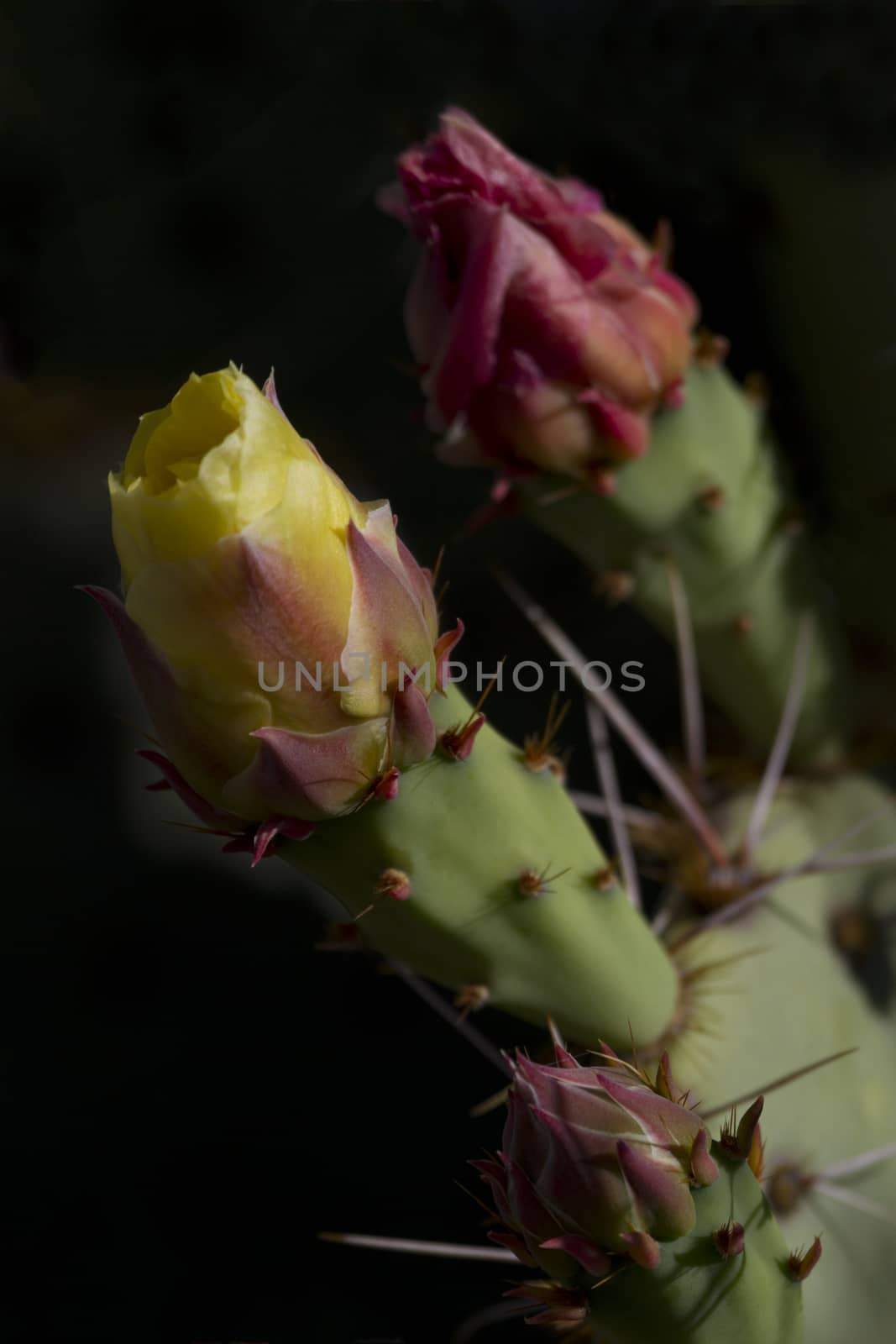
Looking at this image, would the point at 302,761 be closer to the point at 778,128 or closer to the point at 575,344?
the point at 575,344

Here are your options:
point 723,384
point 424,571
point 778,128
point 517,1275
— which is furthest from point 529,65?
point 517,1275

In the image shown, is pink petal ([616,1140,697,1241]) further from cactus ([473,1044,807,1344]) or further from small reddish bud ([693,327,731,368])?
small reddish bud ([693,327,731,368])

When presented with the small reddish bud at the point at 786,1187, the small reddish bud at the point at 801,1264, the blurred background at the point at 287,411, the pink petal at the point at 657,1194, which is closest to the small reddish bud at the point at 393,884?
the pink petal at the point at 657,1194

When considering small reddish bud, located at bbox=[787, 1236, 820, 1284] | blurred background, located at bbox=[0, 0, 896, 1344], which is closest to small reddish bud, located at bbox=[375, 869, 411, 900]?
small reddish bud, located at bbox=[787, 1236, 820, 1284]

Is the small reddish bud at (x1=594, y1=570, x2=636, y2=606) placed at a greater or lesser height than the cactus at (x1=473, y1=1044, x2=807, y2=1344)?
greater

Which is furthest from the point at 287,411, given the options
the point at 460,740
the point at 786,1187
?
the point at 786,1187

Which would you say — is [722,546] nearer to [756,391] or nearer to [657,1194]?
[756,391]

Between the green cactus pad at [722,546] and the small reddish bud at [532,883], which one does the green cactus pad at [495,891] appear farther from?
the green cactus pad at [722,546]
